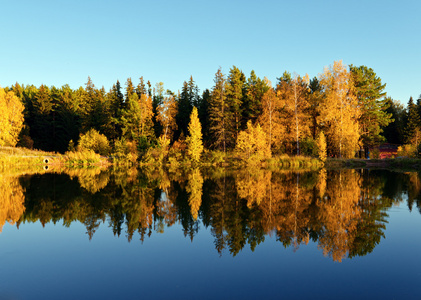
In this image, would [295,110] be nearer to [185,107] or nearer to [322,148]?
[322,148]

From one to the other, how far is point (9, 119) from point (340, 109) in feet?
194

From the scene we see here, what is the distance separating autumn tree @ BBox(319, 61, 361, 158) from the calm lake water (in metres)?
26.2

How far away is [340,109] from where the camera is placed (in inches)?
1626

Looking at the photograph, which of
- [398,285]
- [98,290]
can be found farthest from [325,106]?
[98,290]

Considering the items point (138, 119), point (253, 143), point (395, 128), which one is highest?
point (138, 119)

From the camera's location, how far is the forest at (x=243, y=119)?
4209 centimetres

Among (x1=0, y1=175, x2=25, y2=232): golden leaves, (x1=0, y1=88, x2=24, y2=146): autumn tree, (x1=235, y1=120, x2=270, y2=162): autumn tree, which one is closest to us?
(x1=0, y1=175, x2=25, y2=232): golden leaves

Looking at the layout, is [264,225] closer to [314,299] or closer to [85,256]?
[314,299]

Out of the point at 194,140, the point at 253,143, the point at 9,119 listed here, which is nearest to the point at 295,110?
the point at 253,143

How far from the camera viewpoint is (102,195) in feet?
57.3

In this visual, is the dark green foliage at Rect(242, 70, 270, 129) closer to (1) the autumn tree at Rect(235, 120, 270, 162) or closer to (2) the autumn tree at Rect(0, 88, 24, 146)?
(1) the autumn tree at Rect(235, 120, 270, 162)

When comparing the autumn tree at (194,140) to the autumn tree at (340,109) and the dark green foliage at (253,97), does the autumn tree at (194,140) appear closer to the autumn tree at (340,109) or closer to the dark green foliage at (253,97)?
the dark green foliage at (253,97)

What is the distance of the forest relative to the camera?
138ft

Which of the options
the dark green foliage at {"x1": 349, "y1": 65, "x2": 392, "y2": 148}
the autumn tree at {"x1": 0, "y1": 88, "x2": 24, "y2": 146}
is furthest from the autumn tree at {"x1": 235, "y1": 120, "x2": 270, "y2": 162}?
the autumn tree at {"x1": 0, "y1": 88, "x2": 24, "y2": 146}
